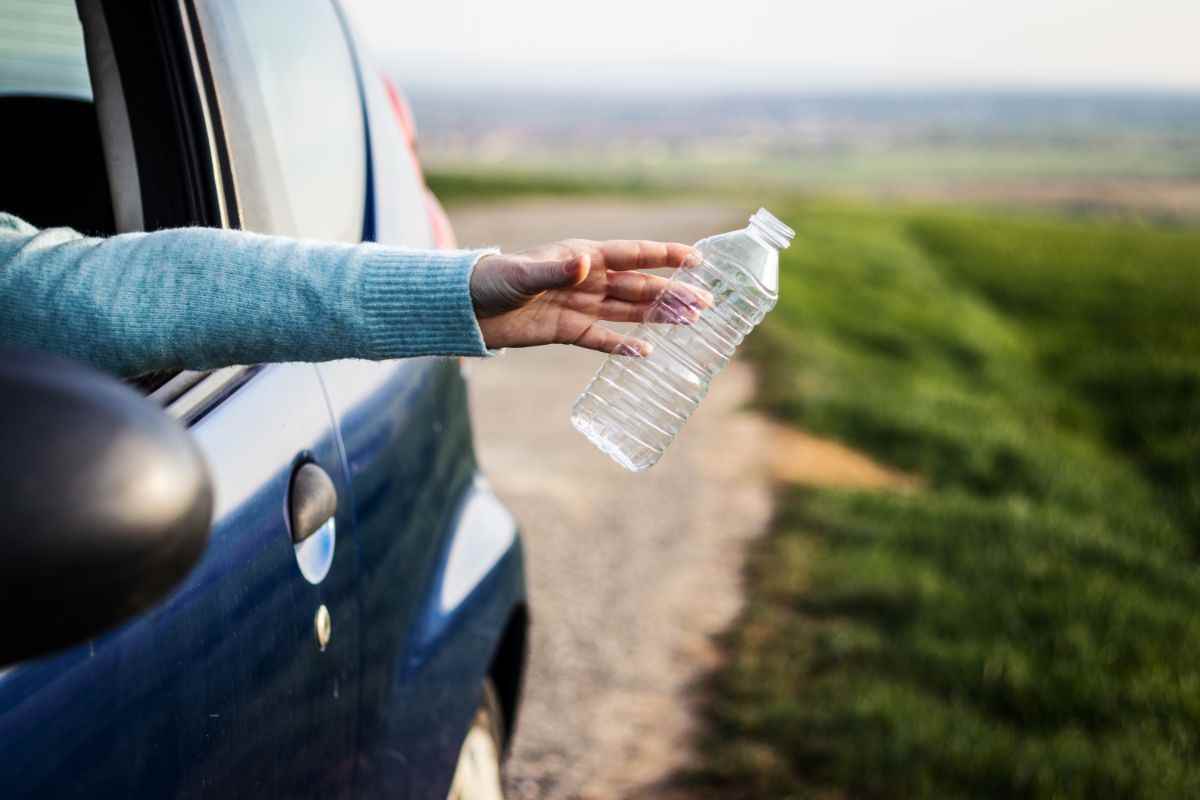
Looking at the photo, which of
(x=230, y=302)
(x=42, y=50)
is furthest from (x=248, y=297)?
(x=42, y=50)

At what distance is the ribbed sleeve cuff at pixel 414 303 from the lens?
1.48m

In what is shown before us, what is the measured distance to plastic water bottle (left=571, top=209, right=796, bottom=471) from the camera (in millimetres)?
2160

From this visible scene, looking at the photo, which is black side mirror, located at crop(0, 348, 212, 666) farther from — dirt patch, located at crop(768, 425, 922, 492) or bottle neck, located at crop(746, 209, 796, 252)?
dirt patch, located at crop(768, 425, 922, 492)

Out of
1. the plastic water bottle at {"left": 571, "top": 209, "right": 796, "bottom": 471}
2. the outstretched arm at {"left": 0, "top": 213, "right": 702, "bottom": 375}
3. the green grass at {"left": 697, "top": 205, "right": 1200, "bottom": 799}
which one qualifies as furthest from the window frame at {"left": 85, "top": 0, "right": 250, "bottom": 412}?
the green grass at {"left": 697, "top": 205, "right": 1200, "bottom": 799}

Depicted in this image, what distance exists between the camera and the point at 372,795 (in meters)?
1.94

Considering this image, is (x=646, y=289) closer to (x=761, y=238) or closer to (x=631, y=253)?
(x=631, y=253)

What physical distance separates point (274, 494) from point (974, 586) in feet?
13.6

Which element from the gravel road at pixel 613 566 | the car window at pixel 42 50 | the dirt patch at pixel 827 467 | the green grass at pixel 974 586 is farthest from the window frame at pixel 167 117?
the dirt patch at pixel 827 467

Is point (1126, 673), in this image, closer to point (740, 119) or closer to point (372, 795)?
point (372, 795)

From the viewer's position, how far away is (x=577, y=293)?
1716 mm

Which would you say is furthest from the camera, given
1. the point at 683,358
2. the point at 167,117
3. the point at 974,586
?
the point at 974,586

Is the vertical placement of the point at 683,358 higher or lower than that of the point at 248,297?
lower

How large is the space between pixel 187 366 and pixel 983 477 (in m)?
6.34

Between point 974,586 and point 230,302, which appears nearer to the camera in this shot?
point 230,302
